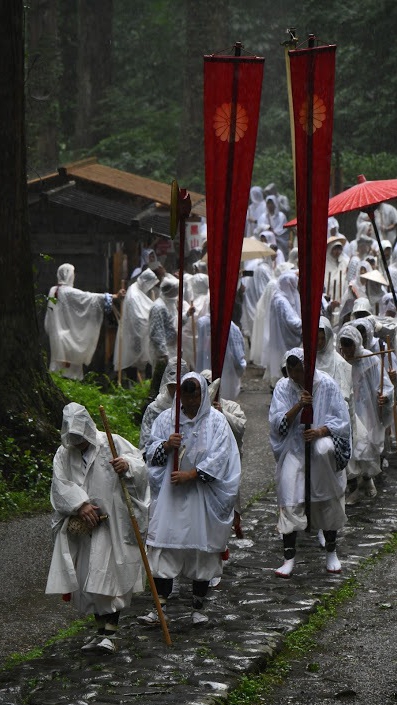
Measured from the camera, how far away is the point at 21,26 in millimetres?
13617

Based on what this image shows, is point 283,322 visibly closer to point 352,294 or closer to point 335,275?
point 352,294

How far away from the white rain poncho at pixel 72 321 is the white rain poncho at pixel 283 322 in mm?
2593

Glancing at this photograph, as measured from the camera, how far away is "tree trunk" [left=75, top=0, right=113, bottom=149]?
3844cm

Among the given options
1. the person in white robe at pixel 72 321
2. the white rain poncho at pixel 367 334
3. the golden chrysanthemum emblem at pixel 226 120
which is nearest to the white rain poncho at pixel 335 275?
the person in white robe at pixel 72 321

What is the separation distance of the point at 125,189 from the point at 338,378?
1270 cm

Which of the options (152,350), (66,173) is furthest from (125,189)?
(152,350)

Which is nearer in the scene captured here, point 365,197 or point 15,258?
point 365,197

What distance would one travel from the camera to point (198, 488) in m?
9.05

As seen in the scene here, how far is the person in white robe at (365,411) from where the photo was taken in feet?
43.3

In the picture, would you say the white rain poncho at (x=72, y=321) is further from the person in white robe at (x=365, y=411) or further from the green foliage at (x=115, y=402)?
the person in white robe at (x=365, y=411)

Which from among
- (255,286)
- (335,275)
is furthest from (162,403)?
(255,286)

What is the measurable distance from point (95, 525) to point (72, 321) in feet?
38.0

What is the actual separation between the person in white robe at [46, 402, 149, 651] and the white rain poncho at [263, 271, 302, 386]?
9.28m

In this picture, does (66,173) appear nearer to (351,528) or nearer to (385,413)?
(385,413)
